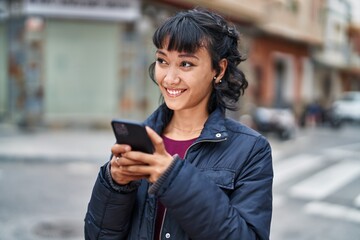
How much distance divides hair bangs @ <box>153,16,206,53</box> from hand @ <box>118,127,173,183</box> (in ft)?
1.27

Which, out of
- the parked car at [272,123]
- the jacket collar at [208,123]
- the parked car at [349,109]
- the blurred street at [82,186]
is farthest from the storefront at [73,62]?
the parked car at [349,109]

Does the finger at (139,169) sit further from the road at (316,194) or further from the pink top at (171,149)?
the road at (316,194)

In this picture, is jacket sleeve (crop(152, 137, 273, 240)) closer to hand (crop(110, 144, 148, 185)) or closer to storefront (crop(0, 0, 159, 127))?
hand (crop(110, 144, 148, 185))

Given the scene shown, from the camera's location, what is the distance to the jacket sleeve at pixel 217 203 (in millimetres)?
1398


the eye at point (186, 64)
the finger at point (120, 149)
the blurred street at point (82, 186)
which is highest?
the eye at point (186, 64)

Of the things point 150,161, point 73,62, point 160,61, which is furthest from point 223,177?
point 73,62

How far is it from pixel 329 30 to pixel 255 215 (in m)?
30.1

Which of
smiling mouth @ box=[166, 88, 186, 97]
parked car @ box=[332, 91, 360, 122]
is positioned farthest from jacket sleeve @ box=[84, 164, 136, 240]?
parked car @ box=[332, 91, 360, 122]

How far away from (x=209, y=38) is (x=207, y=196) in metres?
0.56

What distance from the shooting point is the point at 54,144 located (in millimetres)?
11133

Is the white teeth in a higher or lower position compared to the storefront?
higher

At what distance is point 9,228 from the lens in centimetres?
520

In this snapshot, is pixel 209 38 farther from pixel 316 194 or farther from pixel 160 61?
pixel 316 194

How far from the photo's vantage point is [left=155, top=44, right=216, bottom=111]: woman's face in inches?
63.5
